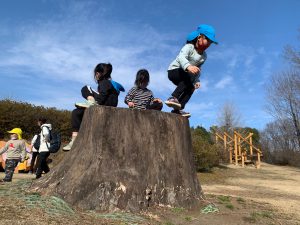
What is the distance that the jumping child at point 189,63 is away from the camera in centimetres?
543

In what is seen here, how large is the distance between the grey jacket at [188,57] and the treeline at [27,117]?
13868mm

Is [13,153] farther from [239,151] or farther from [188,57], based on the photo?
[239,151]

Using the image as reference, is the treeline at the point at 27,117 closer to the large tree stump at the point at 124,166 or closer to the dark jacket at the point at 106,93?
the dark jacket at the point at 106,93

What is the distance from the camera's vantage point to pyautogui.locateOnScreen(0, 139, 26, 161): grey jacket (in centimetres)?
882

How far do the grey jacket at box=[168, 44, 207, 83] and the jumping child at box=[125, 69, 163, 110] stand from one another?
1.39 feet

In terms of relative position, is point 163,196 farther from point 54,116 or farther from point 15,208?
point 54,116

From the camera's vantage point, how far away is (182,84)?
5688mm

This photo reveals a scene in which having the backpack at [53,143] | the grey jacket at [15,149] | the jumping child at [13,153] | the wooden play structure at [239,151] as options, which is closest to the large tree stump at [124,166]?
the backpack at [53,143]

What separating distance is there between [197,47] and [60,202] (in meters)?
2.97

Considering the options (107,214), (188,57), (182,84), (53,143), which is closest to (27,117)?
(53,143)

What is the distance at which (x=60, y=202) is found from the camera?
4004 mm

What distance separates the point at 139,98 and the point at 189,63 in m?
0.93

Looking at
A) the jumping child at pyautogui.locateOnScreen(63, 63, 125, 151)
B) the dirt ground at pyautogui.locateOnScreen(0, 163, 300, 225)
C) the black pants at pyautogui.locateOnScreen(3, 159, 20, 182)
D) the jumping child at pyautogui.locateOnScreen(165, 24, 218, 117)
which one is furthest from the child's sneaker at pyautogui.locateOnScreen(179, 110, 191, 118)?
the black pants at pyautogui.locateOnScreen(3, 159, 20, 182)

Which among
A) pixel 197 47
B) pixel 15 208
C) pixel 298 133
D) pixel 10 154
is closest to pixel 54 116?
pixel 10 154
